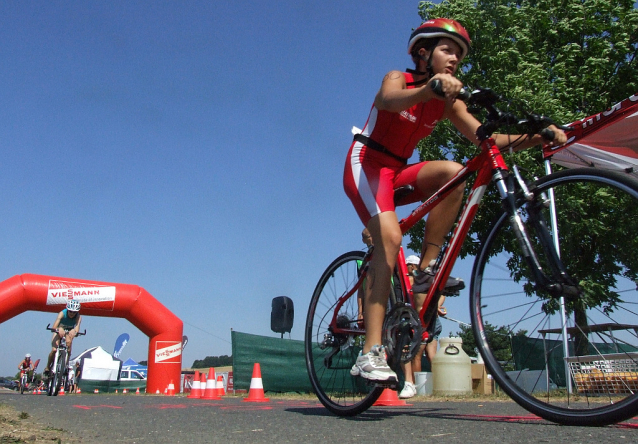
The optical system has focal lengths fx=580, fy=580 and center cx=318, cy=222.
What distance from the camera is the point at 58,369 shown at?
498 inches

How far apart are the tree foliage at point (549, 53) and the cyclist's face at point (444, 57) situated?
1300cm

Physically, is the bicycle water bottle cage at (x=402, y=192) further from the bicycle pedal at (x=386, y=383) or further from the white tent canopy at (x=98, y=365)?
the white tent canopy at (x=98, y=365)

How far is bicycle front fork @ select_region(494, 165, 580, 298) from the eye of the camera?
8.64ft

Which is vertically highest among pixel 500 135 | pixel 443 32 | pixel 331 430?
pixel 443 32

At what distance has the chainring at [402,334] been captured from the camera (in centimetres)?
328

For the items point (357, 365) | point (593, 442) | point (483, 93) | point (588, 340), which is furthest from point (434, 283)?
point (593, 442)

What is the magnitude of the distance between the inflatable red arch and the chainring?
57.5ft

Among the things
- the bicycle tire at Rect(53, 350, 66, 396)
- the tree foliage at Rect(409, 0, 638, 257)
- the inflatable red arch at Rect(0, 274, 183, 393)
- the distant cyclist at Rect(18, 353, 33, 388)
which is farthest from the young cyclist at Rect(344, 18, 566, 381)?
the distant cyclist at Rect(18, 353, 33, 388)

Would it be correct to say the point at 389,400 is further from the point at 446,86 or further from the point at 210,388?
the point at 210,388

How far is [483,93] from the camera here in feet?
9.89

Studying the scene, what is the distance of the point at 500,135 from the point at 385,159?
71cm

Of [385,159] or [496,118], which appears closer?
[496,118]

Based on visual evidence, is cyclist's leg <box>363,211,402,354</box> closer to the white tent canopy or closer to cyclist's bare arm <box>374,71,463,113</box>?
cyclist's bare arm <box>374,71,463,113</box>

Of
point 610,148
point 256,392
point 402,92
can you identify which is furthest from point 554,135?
A: point 256,392
